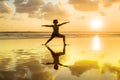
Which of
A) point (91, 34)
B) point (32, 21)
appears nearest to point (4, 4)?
point (32, 21)

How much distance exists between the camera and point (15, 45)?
6.82 m

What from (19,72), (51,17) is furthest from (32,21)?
(19,72)

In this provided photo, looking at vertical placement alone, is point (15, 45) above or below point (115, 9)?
below

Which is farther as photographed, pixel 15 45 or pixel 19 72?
pixel 15 45

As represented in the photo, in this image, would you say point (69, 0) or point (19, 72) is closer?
point (19, 72)

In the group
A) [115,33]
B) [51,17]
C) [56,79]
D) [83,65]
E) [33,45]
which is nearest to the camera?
[56,79]

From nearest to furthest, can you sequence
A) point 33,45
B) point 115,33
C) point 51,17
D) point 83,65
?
point 83,65 → point 33,45 → point 51,17 → point 115,33

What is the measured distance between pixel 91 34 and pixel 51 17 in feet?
4.65

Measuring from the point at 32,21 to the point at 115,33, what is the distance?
6.46 feet

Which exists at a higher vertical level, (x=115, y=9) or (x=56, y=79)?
(x=115, y=9)

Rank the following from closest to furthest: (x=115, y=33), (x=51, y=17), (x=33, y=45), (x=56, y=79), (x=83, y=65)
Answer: (x=56, y=79), (x=83, y=65), (x=33, y=45), (x=51, y=17), (x=115, y=33)

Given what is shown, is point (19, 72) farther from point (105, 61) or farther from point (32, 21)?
point (32, 21)

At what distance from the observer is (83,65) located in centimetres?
524

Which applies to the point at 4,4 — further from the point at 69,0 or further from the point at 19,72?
the point at 19,72
